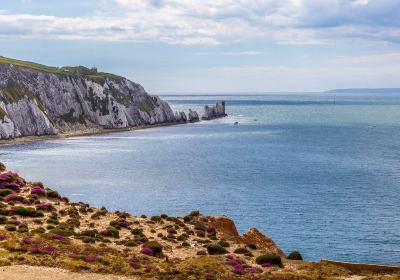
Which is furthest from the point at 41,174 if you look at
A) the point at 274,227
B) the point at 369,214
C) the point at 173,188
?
the point at 369,214

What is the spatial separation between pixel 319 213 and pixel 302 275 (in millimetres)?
61099

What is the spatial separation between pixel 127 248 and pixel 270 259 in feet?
46.9

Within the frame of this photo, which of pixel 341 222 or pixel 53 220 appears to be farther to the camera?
pixel 341 222

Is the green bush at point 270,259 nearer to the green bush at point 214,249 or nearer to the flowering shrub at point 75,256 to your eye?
the green bush at point 214,249

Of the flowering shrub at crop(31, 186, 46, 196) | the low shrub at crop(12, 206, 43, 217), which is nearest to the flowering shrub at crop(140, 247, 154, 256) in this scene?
the low shrub at crop(12, 206, 43, 217)

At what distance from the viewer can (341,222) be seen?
98312 mm

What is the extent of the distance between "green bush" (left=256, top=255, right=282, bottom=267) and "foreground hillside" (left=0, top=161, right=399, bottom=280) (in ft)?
0.33


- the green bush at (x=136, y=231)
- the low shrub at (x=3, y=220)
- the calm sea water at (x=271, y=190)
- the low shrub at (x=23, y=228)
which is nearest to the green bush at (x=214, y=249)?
the green bush at (x=136, y=231)

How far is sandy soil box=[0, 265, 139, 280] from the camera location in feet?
133

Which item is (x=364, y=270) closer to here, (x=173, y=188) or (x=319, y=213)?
(x=319, y=213)

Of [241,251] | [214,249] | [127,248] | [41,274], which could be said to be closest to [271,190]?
[241,251]

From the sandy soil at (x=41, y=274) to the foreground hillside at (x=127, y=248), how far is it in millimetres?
77

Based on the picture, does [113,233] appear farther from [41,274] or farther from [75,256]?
[41,274]

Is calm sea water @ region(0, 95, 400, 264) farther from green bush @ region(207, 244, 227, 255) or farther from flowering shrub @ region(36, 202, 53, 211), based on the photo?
flowering shrub @ region(36, 202, 53, 211)
